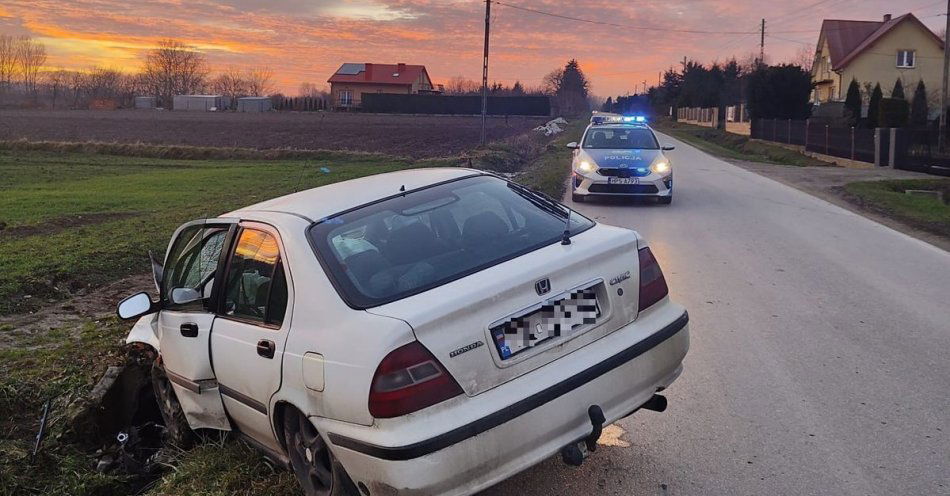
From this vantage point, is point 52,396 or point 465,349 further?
point 52,396

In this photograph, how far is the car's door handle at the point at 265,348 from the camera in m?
3.65

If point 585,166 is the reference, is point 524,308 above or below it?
below

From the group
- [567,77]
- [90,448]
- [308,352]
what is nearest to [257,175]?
[90,448]

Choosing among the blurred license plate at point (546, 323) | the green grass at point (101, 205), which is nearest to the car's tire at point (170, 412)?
the blurred license plate at point (546, 323)

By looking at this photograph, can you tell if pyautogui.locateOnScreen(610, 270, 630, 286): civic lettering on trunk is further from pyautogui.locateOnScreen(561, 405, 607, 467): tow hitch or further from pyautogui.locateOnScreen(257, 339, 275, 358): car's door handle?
pyautogui.locateOnScreen(257, 339, 275, 358): car's door handle

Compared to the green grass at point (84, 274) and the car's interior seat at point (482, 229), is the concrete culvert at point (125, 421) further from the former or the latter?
the car's interior seat at point (482, 229)

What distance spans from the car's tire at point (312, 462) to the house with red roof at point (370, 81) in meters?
116

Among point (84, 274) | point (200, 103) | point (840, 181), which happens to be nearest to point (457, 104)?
point (200, 103)

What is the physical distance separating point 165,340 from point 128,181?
23623mm

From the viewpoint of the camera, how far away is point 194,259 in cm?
495

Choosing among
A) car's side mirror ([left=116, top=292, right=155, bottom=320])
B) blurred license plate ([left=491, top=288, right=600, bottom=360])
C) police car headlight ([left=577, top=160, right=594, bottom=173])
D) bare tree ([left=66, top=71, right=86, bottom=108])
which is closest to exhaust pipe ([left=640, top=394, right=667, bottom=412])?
blurred license plate ([left=491, top=288, right=600, bottom=360])

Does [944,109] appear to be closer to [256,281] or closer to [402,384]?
[256,281]

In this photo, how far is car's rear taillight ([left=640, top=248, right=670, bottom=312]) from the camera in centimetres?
407

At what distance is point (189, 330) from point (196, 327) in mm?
74
